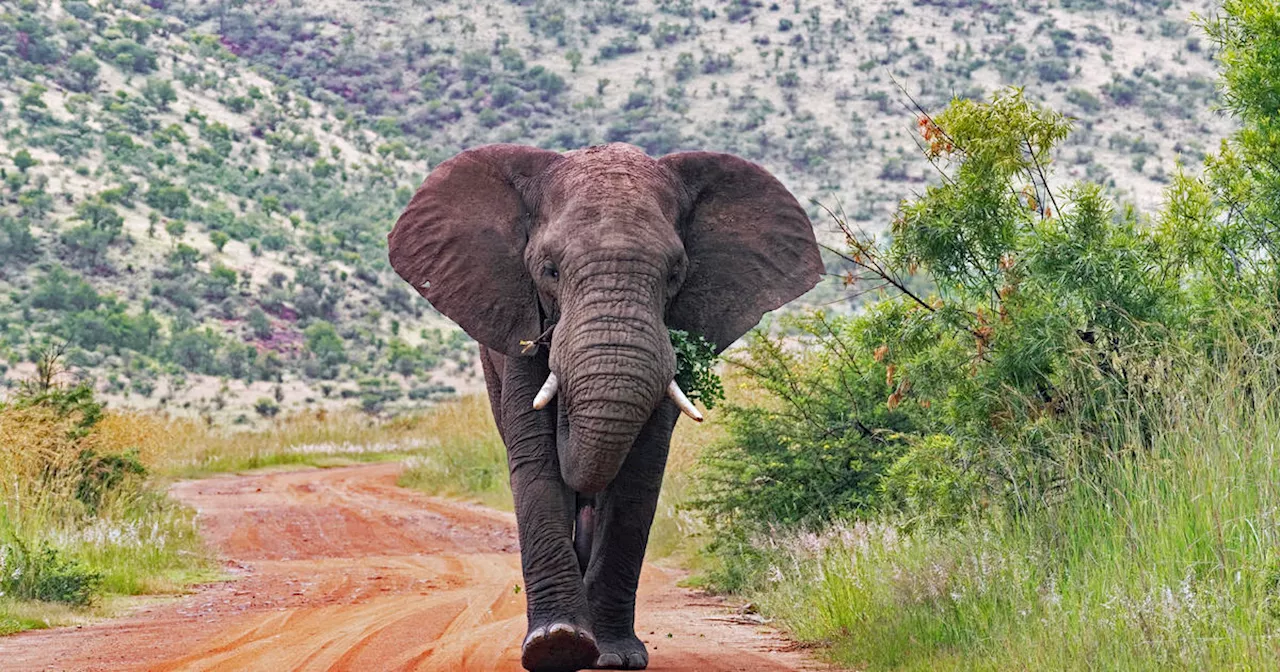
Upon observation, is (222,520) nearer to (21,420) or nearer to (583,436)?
(21,420)

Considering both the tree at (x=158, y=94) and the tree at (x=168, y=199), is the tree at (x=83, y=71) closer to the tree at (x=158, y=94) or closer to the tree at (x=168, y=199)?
the tree at (x=158, y=94)

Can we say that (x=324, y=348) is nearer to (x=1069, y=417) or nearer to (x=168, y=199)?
(x=168, y=199)

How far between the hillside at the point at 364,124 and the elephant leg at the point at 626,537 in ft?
122

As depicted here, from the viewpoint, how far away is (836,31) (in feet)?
284

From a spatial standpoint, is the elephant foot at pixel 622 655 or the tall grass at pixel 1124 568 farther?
the elephant foot at pixel 622 655

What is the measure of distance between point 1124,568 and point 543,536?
120 inches

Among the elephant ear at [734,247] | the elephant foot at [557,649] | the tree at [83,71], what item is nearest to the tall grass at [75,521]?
the elephant foot at [557,649]

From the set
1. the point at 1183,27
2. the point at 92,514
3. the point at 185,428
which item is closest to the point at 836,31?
the point at 1183,27

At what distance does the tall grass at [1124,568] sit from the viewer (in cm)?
597

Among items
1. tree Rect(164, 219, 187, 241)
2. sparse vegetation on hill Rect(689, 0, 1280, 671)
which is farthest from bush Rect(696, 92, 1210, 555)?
tree Rect(164, 219, 187, 241)

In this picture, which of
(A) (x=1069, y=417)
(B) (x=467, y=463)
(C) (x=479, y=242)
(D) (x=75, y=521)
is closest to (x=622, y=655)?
(C) (x=479, y=242)

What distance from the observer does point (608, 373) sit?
7.65 metres

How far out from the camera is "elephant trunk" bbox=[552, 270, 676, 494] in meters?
7.68

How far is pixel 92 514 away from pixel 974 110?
10.1 metres
